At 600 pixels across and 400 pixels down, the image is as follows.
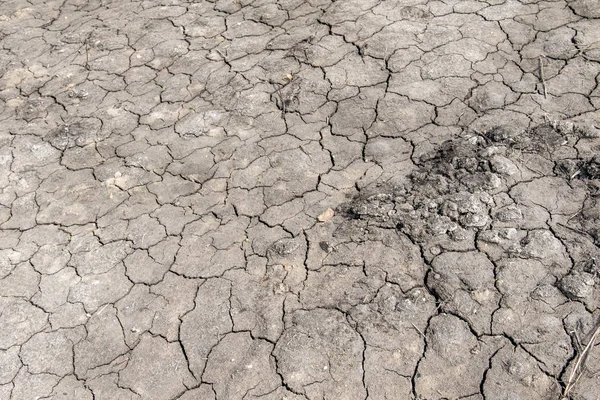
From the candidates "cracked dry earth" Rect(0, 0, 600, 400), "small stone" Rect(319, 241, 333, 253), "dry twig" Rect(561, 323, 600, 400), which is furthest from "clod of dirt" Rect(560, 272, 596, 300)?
"small stone" Rect(319, 241, 333, 253)

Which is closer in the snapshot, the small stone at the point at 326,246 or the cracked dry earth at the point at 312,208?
the cracked dry earth at the point at 312,208

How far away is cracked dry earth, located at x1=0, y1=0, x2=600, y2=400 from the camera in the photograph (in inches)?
102

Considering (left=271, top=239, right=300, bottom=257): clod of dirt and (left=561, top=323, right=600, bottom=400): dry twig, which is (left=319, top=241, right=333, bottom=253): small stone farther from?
(left=561, top=323, right=600, bottom=400): dry twig

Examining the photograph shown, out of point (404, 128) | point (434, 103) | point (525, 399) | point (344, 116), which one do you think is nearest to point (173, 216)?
point (344, 116)

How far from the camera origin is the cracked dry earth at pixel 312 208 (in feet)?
8.46

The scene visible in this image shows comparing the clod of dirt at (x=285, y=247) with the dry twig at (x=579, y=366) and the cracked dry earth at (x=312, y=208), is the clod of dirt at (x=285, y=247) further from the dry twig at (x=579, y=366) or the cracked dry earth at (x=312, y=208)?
the dry twig at (x=579, y=366)

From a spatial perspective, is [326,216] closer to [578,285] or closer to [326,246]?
[326,246]

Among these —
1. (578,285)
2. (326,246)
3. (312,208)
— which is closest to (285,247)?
(326,246)

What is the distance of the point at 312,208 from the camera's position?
10.7 feet

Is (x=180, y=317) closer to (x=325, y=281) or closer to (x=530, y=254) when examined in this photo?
(x=325, y=281)

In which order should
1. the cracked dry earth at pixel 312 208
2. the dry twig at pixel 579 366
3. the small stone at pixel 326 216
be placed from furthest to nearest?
the small stone at pixel 326 216 < the cracked dry earth at pixel 312 208 < the dry twig at pixel 579 366

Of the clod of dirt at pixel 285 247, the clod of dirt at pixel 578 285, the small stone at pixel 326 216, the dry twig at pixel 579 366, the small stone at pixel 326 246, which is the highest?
→ the clod of dirt at pixel 578 285

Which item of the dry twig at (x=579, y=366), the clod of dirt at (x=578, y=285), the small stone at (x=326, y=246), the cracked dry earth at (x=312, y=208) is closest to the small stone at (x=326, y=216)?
the cracked dry earth at (x=312, y=208)

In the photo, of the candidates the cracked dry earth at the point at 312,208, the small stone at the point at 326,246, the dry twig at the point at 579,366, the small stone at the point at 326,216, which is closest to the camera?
the dry twig at the point at 579,366
